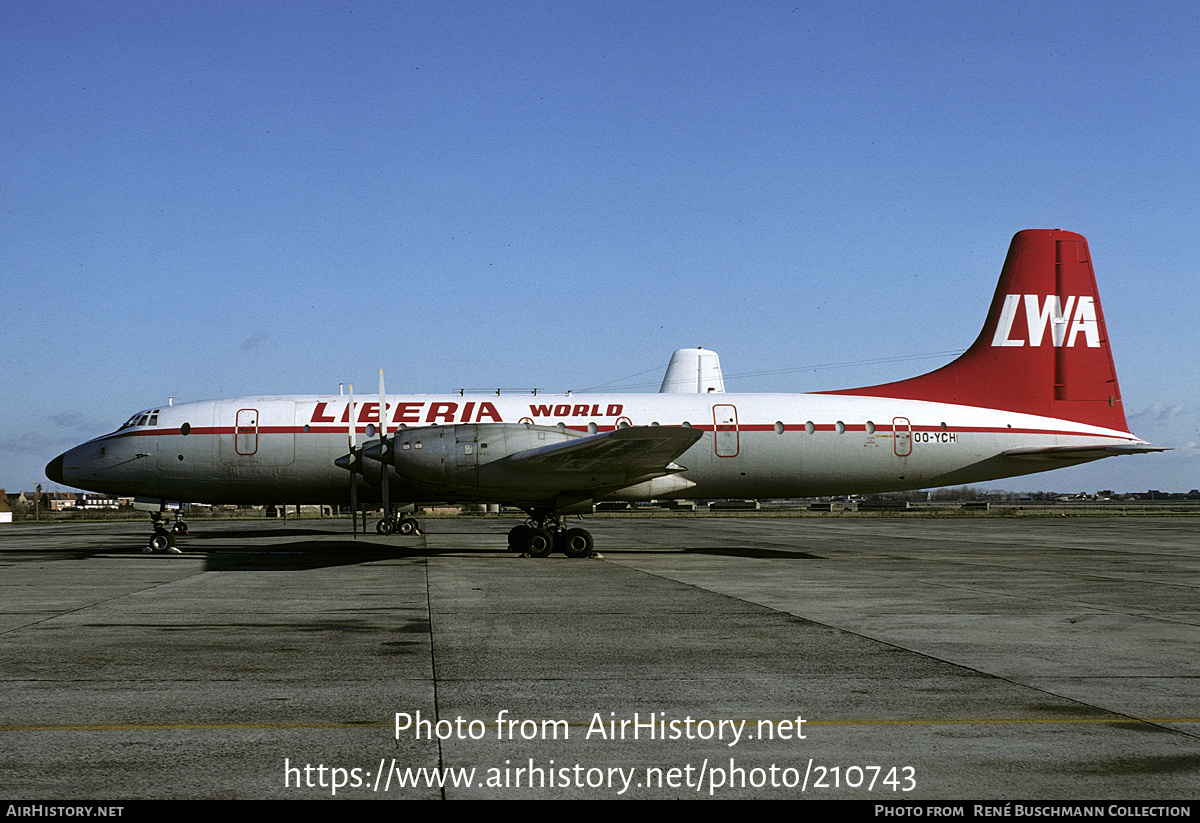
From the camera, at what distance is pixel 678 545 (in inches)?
1155

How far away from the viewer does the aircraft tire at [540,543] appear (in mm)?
22328

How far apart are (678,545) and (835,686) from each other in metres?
21.6

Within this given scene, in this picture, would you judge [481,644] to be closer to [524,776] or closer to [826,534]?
[524,776]

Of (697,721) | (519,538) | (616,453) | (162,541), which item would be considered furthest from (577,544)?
(697,721)

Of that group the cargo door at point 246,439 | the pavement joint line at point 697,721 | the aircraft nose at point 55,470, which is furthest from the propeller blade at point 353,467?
the pavement joint line at point 697,721

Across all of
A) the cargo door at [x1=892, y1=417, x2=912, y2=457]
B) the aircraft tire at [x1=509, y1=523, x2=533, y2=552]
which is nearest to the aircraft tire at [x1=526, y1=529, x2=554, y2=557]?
the aircraft tire at [x1=509, y1=523, x2=533, y2=552]

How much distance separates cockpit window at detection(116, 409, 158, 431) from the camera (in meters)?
24.5

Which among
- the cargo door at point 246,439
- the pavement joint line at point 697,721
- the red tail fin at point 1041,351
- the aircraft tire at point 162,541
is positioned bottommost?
the pavement joint line at point 697,721

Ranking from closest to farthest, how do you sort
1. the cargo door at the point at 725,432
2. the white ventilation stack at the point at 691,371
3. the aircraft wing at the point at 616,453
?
1. the aircraft wing at the point at 616,453
2. the cargo door at the point at 725,432
3. the white ventilation stack at the point at 691,371

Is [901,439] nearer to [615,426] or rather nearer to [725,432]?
[725,432]

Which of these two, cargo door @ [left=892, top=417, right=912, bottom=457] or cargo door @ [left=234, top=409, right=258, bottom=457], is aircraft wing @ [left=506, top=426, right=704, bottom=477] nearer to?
cargo door @ [left=892, top=417, right=912, bottom=457]

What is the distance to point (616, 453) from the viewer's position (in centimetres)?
2019

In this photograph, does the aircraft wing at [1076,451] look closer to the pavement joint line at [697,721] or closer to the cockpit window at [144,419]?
the pavement joint line at [697,721]

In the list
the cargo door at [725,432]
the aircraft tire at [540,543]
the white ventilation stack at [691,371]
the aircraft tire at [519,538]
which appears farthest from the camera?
the white ventilation stack at [691,371]
